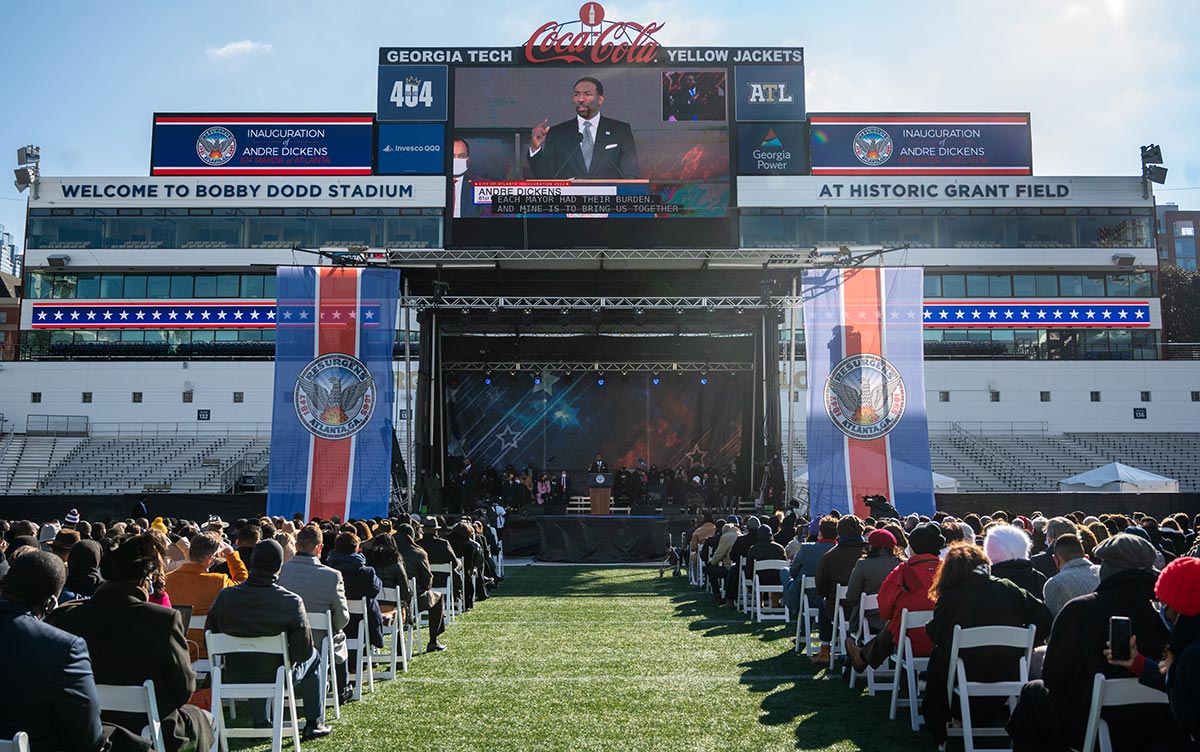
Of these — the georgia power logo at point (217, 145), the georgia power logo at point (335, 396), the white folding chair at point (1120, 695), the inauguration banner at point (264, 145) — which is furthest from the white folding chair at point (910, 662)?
the georgia power logo at point (217, 145)

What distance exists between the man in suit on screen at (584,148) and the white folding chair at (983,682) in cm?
1677

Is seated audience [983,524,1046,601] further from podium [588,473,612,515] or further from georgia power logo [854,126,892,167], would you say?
georgia power logo [854,126,892,167]

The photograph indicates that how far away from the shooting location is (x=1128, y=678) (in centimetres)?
423

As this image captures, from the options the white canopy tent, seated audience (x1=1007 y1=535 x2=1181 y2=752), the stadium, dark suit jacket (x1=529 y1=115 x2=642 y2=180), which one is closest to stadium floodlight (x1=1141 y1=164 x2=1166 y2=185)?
the stadium

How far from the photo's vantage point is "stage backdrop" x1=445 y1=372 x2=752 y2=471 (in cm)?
2845

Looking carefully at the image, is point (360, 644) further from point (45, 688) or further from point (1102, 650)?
point (1102, 650)

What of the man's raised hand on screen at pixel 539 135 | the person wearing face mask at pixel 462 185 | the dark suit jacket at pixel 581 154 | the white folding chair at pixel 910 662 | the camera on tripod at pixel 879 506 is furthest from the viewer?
the man's raised hand on screen at pixel 539 135

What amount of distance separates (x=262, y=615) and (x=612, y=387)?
76.1ft

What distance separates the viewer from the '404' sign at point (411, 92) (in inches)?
1075

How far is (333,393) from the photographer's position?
56.6 feet

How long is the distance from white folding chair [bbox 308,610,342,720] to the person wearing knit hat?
2.30 ft

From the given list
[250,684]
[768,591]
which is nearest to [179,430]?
[768,591]

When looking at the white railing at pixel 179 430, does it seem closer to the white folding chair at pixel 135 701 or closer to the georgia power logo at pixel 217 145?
the georgia power logo at pixel 217 145

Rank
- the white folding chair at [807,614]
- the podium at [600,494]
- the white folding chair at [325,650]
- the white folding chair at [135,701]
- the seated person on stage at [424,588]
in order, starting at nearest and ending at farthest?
the white folding chair at [135,701], the white folding chair at [325,650], the white folding chair at [807,614], the seated person on stage at [424,588], the podium at [600,494]
